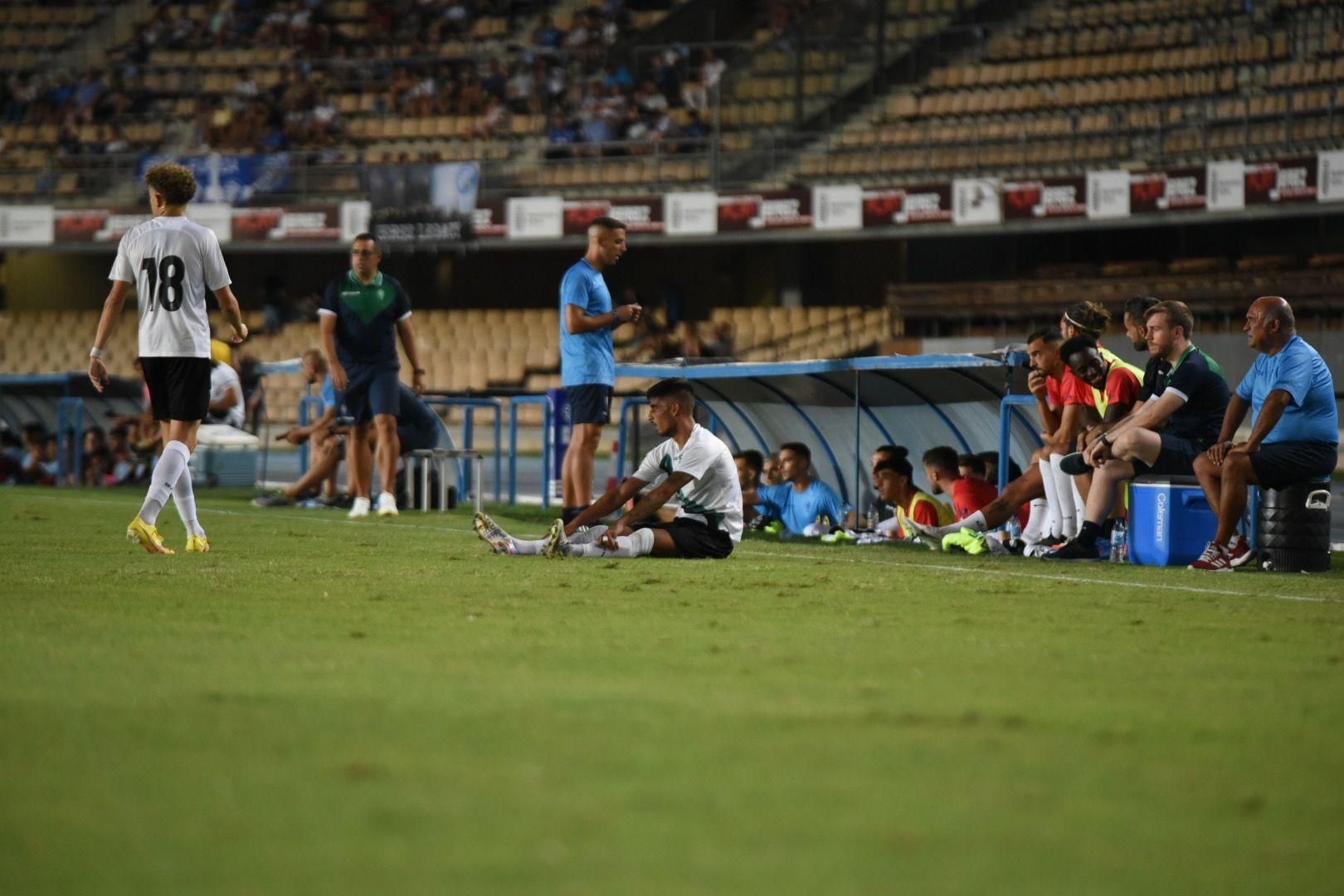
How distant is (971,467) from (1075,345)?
1600 mm

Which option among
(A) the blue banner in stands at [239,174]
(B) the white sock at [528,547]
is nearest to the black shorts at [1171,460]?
(B) the white sock at [528,547]

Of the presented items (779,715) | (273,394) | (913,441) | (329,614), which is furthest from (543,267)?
(779,715)

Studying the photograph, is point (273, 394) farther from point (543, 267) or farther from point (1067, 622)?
point (1067, 622)

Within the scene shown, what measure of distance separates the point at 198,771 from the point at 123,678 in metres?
1.29

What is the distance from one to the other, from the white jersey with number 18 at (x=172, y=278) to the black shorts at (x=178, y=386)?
6 cm

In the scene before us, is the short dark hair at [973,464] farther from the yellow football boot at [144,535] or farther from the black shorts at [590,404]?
the yellow football boot at [144,535]

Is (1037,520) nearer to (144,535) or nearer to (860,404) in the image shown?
(860,404)

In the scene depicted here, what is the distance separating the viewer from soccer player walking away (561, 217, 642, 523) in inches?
413

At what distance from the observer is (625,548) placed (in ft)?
29.5

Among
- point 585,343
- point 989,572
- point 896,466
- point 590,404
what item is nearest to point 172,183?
point 585,343

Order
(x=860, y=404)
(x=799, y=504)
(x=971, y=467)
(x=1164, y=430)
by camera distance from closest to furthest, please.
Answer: (x=1164, y=430) → (x=971, y=467) → (x=799, y=504) → (x=860, y=404)

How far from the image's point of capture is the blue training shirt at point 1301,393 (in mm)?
8891

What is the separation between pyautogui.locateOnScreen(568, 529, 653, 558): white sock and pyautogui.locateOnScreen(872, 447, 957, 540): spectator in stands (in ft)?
8.21

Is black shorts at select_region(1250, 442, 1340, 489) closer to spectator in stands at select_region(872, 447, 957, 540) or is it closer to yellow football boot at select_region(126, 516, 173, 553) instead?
spectator in stands at select_region(872, 447, 957, 540)
